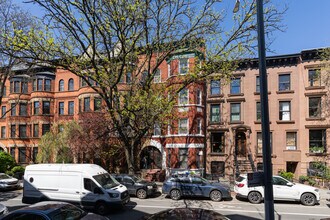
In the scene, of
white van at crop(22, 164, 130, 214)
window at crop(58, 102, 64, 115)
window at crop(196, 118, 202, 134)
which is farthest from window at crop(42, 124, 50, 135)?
white van at crop(22, 164, 130, 214)

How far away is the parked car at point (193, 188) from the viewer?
1576 centimetres

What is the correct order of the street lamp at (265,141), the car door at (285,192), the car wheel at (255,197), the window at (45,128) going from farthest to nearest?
the window at (45,128)
the car wheel at (255,197)
the car door at (285,192)
the street lamp at (265,141)

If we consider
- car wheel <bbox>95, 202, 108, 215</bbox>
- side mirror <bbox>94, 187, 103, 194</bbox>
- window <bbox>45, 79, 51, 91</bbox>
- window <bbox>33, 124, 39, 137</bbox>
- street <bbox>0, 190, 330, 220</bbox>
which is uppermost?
window <bbox>45, 79, 51, 91</bbox>

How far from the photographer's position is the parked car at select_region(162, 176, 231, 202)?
15758 millimetres

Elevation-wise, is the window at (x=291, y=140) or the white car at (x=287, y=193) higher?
the window at (x=291, y=140)

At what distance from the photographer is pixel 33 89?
35.7 meters

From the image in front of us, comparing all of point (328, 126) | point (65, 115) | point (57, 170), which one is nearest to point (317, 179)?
point (328, 126)

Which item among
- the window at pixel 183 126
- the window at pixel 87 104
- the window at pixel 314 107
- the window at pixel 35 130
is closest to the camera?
the window at pixel 314 107

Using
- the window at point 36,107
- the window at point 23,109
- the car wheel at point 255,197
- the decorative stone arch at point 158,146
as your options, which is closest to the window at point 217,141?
the decorative stone arch at point 158,146

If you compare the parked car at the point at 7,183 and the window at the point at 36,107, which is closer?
the parked car at the point at 7,183

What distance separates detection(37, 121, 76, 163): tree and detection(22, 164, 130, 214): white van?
12.1 metres

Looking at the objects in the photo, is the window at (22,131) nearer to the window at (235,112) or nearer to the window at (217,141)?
the window at (217,141)

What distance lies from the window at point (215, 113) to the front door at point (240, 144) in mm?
2732

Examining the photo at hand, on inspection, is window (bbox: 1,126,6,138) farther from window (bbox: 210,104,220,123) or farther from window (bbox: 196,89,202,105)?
window (bbox: 210,104,220,123)
